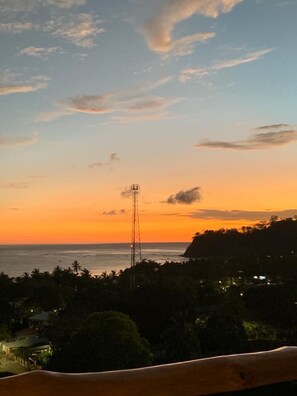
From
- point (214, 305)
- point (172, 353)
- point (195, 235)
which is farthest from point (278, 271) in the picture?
point (195, 235)

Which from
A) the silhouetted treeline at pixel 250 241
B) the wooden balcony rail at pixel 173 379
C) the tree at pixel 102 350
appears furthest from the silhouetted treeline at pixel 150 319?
the silhouetted treeline at pixel 250 241

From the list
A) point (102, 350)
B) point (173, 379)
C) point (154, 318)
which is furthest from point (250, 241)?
point (173, 379)

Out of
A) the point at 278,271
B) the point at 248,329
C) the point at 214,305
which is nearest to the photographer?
the point at 248,329

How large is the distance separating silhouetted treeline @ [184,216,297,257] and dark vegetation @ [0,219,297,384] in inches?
1443

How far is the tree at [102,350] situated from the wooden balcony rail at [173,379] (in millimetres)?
10877

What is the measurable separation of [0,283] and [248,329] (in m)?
23.8

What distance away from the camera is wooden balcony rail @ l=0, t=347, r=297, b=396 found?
1.18m

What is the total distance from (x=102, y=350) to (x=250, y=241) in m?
87.2

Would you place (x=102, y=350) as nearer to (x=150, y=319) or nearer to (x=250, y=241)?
(x=150, y=319)

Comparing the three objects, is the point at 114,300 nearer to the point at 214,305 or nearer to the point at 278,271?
the point at 214,305

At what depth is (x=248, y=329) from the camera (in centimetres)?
2020

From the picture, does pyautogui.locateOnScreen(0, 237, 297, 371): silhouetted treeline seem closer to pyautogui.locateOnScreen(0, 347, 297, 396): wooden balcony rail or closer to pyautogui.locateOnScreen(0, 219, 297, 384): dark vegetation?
pyautogui.locateOnScreen(0, 219, 297, 384): dark vegetation

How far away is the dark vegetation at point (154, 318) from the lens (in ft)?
40.6

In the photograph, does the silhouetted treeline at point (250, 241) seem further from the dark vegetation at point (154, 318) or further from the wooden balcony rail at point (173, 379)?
the wooden balcony rail at point (173, 379)
